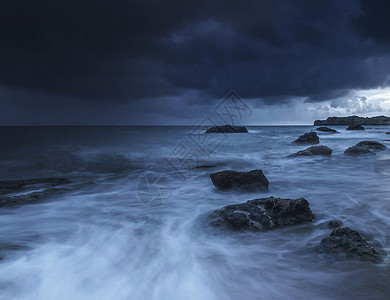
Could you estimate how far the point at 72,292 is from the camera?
3.00 m

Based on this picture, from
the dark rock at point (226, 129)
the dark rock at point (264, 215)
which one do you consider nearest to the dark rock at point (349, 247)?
the dark rock at point (264, 215)

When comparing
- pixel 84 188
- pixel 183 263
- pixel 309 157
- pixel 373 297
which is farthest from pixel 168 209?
pixel 309 157

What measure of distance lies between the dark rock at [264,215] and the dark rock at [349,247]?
99 cm

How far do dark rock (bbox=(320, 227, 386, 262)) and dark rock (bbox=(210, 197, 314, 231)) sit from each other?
99 centimetres

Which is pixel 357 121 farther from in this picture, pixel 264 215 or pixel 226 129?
pixel 264 215

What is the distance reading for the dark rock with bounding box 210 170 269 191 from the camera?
691 cm

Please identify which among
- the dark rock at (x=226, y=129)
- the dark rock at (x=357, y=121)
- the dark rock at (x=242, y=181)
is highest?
the dark rock at (x=357, y=121)

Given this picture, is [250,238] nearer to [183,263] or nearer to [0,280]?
[183,263]

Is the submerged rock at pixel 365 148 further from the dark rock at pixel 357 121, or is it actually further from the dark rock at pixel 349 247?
the dark rock at pixel 357 121

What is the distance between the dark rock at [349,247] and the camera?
3125 mm

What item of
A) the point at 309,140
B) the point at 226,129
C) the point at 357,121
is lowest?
the point at 309,140

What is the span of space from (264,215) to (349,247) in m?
1.46

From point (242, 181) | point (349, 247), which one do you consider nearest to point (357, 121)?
point (242, 181)

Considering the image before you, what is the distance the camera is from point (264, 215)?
4.40 meters
